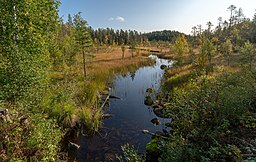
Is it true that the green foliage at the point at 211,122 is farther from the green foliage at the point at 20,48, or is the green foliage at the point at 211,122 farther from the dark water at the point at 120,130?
the green foliage at the point at 20,48

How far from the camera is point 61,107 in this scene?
8414 mm

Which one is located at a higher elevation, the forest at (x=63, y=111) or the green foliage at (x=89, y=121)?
the forest at (x=63, y=111)

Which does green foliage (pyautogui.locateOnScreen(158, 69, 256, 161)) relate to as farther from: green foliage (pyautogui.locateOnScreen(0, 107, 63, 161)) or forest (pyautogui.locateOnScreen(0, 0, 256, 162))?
green foliage (pyautogui.locateOnScreen(0, 107, 63, 161))

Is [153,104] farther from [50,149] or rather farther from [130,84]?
[50,149]

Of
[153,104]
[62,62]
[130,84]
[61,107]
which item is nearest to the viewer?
[61,107]

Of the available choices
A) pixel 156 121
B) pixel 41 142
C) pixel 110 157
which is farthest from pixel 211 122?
Answer: pixel 156 121

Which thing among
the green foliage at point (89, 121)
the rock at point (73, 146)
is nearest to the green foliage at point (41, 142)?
the rock at point (73, 146)

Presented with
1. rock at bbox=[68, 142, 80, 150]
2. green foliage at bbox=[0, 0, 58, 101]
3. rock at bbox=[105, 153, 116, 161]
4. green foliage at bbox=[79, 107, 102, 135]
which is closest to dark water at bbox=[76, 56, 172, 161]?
rock at bbox=[105, 153, 116, 161]

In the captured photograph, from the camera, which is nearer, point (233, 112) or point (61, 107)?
point (233, 112)

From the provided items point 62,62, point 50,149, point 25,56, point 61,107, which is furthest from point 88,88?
point 50,149

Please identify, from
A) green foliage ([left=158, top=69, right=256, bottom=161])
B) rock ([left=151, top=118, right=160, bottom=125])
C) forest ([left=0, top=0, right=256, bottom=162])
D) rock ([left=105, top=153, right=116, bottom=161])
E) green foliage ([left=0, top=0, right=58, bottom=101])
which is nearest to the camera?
green foliage ([left=158, top=69, right=256, bottom=161])

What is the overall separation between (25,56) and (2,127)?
2962 millimetres

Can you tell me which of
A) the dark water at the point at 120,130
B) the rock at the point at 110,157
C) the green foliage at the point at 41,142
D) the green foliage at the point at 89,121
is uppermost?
the green foliage at the point at 41,142

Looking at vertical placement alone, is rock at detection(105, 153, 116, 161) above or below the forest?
below
